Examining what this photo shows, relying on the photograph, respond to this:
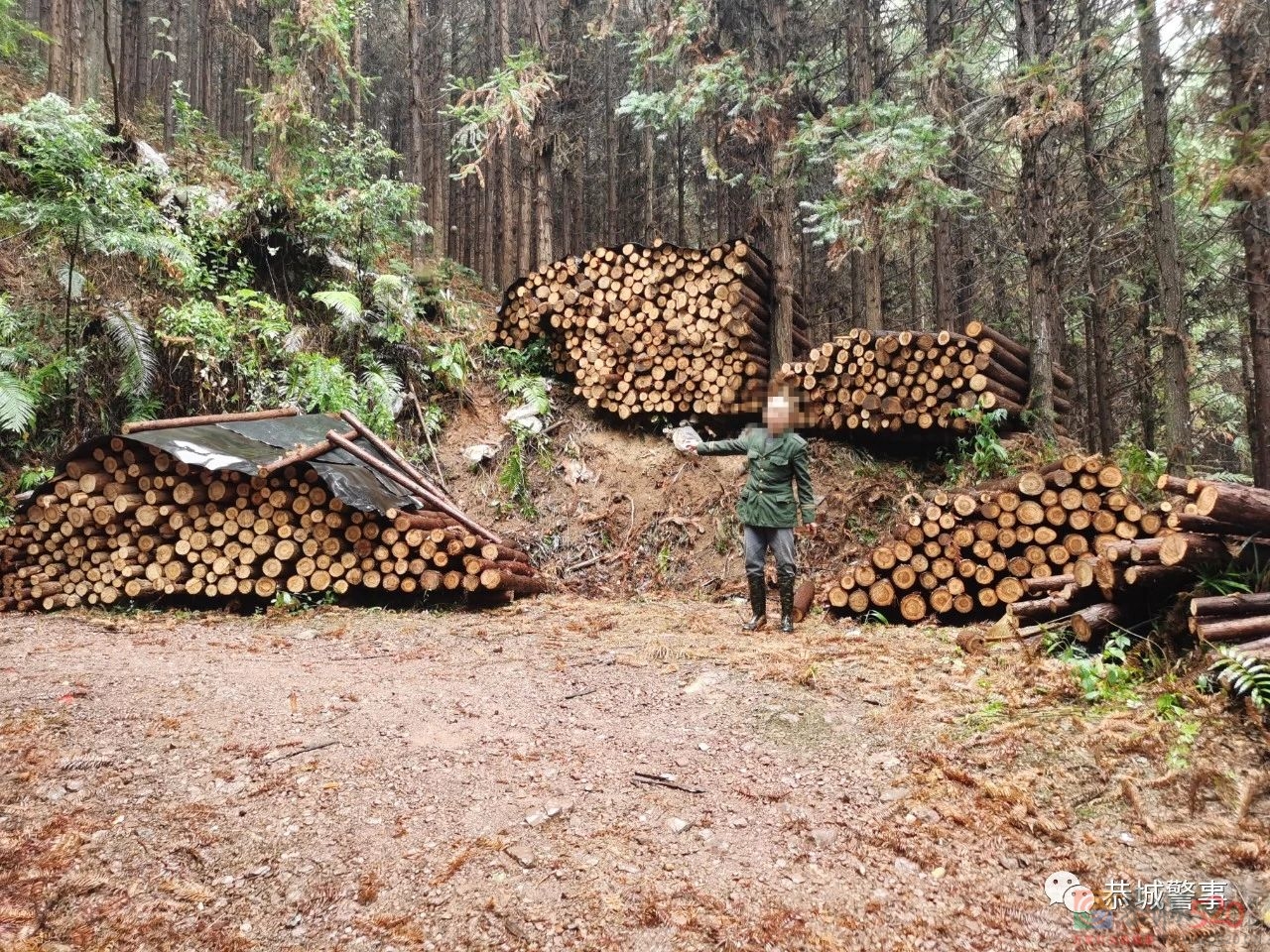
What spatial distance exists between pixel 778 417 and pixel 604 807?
4.06 meters

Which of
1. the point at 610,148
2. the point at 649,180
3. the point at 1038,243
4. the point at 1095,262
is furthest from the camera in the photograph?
the point at 610,148

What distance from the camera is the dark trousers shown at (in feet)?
20.1

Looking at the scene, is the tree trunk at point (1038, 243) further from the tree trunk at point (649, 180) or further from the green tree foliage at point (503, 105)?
the tree trunk at point (649, 180)

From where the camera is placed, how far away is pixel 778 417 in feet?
20.5

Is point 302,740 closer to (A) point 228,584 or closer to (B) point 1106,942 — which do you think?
(B) point 1106,942

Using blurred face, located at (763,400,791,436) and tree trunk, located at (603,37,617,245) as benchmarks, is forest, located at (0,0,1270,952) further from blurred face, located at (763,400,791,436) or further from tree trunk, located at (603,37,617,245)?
tree trunk, located at (603,37,617,245)

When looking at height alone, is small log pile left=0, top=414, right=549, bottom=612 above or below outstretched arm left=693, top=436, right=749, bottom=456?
below

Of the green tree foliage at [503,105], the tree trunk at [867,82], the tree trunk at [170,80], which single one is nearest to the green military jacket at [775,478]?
the tree trunk at [867,82]

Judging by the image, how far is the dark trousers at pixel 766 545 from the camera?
20.1 feet

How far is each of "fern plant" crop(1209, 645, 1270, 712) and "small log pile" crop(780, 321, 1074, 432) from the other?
5.11 metres

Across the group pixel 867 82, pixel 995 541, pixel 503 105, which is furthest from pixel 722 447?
pixel 503 105

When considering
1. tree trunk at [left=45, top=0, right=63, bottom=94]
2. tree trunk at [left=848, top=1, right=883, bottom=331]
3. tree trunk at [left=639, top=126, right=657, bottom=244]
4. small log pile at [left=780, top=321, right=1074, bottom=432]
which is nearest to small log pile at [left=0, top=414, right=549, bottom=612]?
small log pile at [left=780, top=321, right=1074, bottom=432]

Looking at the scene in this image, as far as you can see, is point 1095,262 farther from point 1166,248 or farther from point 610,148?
point 610,148

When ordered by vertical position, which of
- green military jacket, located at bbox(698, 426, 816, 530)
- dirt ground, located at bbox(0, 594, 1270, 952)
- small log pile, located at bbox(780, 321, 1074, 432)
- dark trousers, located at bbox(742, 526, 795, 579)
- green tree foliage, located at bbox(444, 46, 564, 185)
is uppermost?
green tree foliage, located at bbox(444, 46, 564, 185)
